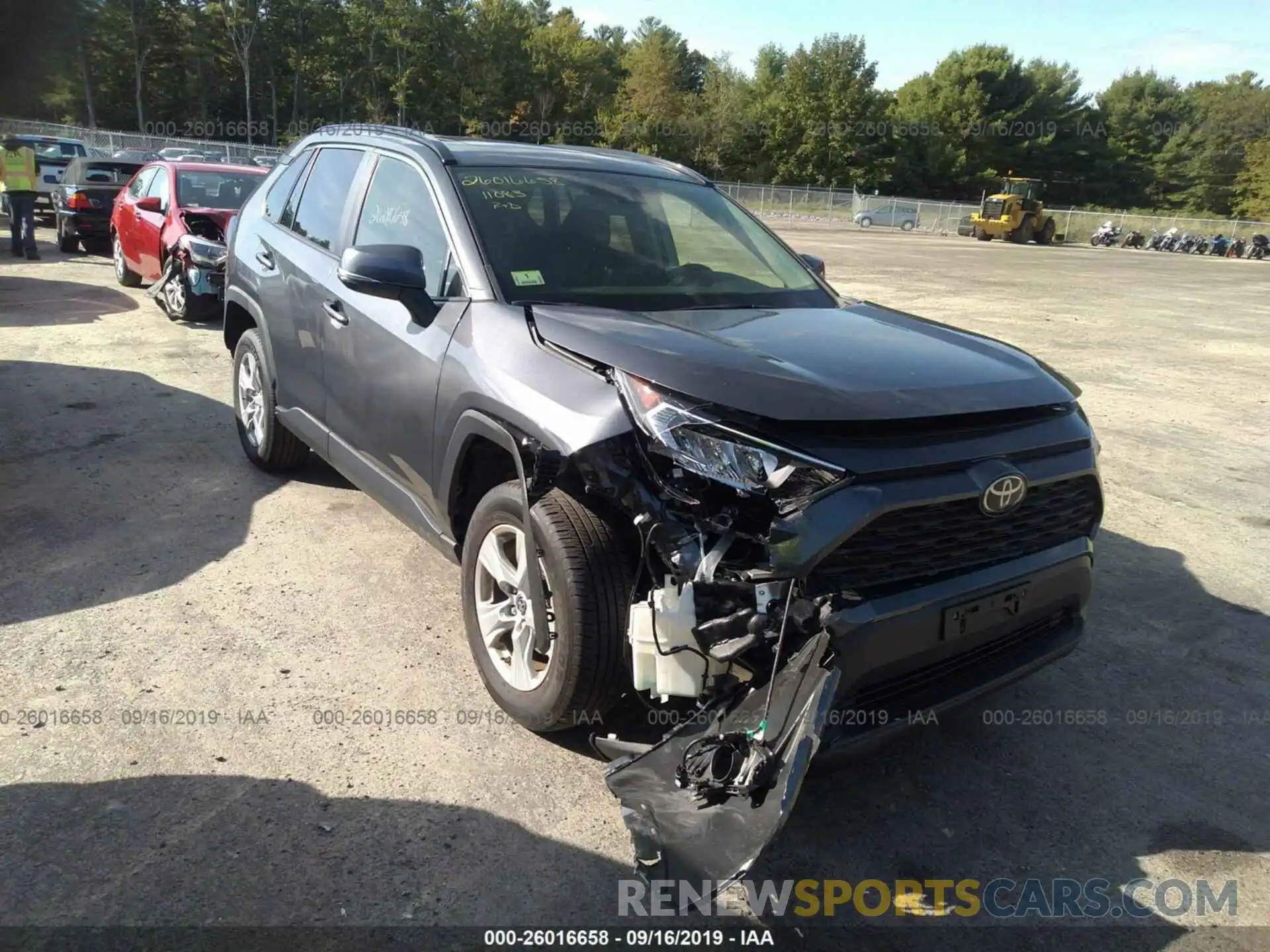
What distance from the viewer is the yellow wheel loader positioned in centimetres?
4169

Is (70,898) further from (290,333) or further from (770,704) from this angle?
(290,333)

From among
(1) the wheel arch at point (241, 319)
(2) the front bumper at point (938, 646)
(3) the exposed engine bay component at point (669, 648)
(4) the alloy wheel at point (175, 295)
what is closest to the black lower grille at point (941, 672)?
(2) the front bumper at point (938, 646)

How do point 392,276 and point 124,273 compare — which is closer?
point 392,276

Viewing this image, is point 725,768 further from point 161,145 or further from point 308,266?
point 161,145

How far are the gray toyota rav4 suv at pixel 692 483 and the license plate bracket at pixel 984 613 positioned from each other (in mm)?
12

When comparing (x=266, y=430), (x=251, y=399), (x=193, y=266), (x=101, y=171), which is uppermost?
(x=101, y=171)

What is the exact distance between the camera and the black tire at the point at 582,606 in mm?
2686

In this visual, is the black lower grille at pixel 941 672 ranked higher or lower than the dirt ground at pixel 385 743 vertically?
higher

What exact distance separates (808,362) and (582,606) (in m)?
1.05

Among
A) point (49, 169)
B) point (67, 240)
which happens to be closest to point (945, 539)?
point (67, 240)

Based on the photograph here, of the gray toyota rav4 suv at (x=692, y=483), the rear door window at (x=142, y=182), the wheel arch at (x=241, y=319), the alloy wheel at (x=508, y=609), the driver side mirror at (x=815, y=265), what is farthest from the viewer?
the rear door window at (x=142, y=182)

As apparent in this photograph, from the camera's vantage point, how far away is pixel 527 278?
11.3 feet

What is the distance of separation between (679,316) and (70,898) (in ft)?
8.39

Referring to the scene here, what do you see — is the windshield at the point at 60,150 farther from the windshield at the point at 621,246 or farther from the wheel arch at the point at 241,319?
the windshield at the point at 621,246
